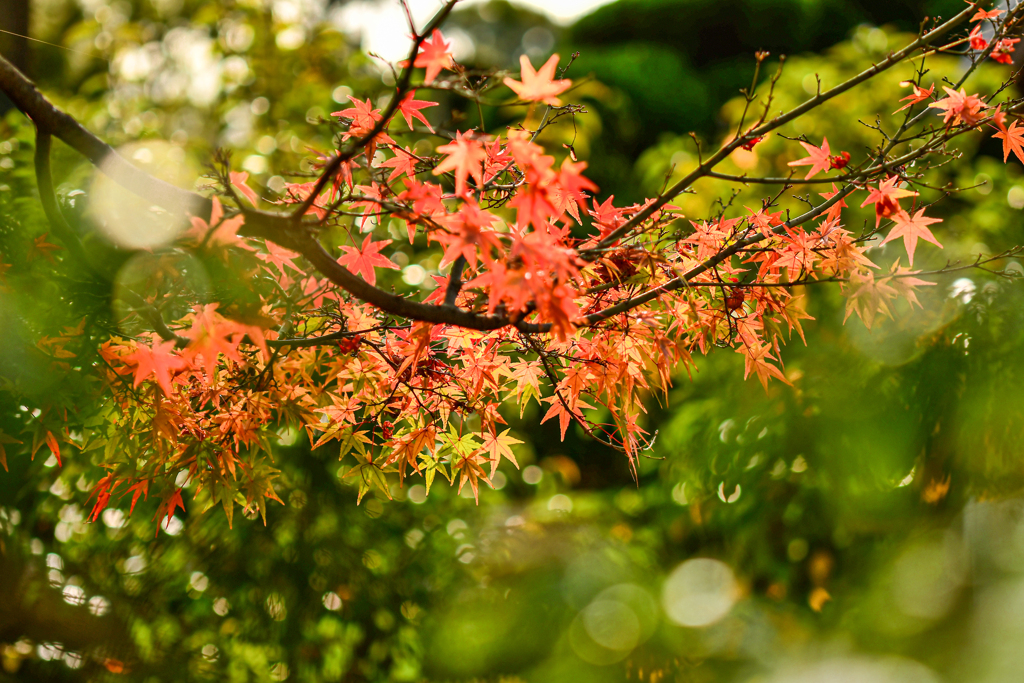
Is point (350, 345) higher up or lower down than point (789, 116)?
lower down

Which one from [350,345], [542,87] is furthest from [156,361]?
[542,87]

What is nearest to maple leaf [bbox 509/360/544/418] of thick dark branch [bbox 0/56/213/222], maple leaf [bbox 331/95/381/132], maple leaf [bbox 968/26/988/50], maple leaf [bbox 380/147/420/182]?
maple leaf [bbox 380/147/420/182]

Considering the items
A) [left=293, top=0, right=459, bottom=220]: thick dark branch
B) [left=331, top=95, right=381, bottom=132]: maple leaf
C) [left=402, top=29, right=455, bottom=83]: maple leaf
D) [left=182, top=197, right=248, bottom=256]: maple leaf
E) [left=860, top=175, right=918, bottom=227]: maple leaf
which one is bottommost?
[left=182, top=197, right=248, bottom=256]: maple leaf

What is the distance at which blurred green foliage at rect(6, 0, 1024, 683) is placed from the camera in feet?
6.91

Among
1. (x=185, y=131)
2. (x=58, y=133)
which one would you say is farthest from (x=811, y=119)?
(x=185, y=131)

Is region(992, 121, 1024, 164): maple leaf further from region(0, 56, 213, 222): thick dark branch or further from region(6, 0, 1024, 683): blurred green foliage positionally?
region(0, 56, 213, 222): thick dark branch

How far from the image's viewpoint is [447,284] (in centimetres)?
97

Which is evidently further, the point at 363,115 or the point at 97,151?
the point at 363,115

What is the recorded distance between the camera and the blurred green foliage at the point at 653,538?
2.11 metres

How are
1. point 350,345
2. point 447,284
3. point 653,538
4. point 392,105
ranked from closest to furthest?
point 392,105 < point 447,284 < point 350,345 < point 653,538

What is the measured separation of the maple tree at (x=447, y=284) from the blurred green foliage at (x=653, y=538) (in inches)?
32.8

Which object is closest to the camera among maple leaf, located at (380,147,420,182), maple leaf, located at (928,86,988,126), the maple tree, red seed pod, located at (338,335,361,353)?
the maple tree

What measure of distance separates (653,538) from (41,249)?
8.61 feet

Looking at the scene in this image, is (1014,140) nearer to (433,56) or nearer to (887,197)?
(887,197)
